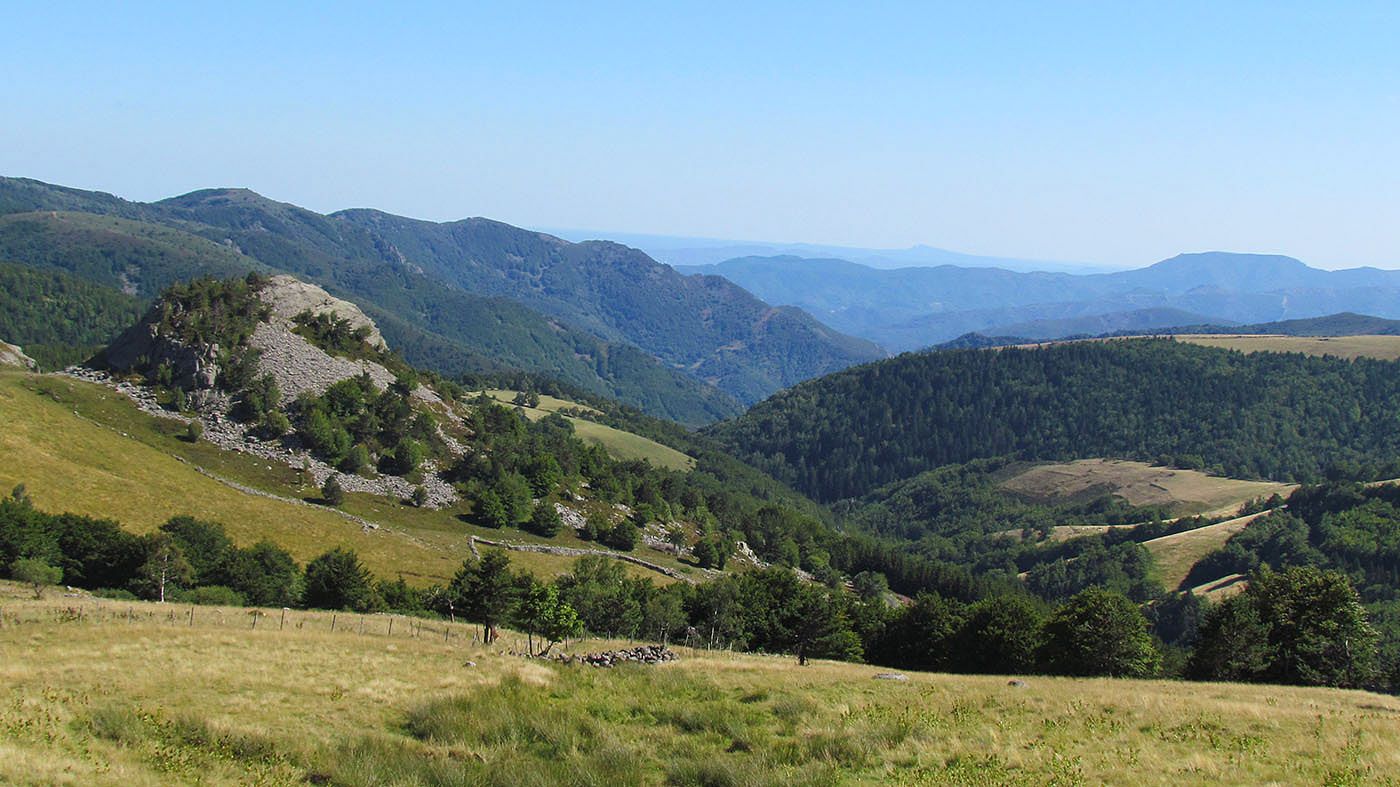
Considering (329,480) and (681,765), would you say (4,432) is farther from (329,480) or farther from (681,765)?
(681,765)

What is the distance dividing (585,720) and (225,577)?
191ft

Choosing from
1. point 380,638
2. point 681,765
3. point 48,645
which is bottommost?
point 380,638

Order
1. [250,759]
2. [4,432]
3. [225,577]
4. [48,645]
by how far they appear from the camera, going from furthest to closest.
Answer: [4,432] → [225,577] → [48,645] → [250,759]

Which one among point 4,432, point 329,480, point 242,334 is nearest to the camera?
point 4,432

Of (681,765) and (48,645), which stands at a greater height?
(681,765)

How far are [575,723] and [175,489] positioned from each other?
83997 millimetres

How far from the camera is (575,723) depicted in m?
27.5

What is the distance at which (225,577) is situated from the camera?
239 feet

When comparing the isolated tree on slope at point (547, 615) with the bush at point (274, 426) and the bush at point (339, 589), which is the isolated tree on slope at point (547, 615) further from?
the bush at point (274, 426)

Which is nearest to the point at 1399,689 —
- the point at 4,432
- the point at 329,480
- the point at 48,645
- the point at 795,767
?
the point at 795,767

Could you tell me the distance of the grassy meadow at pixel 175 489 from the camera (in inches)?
3337

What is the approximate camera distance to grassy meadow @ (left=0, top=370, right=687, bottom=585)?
84.8 meters

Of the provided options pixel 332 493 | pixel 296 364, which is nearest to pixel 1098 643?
pixel 332 493

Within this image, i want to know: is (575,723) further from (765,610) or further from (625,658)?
(765,610)
